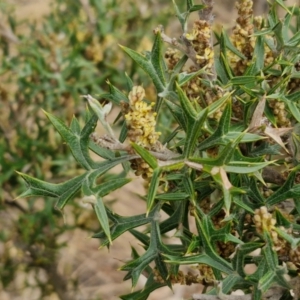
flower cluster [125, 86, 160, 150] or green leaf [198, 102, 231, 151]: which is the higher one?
flower cluster [125, 86, 160, 150]

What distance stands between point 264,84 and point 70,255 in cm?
171

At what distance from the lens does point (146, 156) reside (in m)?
0.51

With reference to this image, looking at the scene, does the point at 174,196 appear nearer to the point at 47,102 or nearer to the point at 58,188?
the point at 58,188

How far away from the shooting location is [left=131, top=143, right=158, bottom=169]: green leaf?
19.8 inches

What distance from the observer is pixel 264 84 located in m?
0.66

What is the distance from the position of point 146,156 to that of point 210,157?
14cm

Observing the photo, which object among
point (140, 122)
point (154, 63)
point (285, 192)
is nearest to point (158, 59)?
point (154, 63)

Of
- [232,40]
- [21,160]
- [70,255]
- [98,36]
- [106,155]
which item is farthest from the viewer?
[70,255]

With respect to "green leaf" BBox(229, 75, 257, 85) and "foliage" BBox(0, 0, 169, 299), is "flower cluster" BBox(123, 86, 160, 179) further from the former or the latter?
"foliage" BBox(0, 0, 169, 299)

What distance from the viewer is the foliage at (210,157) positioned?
54cm

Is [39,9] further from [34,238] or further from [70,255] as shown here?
[34,238]

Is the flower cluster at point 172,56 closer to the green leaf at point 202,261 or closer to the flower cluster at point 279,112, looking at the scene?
the flower cluster at point 279,112

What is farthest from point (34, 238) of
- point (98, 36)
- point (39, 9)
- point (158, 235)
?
point (39, 9)

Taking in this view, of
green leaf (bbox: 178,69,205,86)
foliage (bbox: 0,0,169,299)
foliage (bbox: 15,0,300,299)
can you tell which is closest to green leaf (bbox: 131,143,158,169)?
foliage (bbox: 15,0,300,299)
